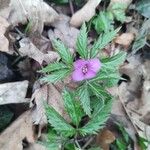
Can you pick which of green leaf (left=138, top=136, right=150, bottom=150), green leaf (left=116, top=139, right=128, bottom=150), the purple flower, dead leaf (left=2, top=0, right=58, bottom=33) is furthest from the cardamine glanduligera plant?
dead leaf (left=2, top=0, right=58, bottom=33)

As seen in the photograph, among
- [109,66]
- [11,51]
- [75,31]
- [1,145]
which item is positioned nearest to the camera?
[109,66]

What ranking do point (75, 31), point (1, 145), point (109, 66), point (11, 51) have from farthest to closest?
point (75, 31) → point (11, 51) → point (1, 145) → point (109, 66)

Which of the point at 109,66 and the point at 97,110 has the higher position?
the point at 109,66

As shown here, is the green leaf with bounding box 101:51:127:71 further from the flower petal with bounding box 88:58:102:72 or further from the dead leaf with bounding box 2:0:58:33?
the dead leaf with bounding box 2:0:58:33

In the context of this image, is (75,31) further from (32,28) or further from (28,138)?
(28,138)

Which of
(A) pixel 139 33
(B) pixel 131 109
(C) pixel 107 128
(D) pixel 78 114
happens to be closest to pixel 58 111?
(D) pixel 78 114

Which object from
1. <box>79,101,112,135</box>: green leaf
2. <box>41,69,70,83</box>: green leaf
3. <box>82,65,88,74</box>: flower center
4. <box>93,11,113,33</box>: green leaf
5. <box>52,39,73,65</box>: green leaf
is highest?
<box>93,11,113,33</box>: green leaf

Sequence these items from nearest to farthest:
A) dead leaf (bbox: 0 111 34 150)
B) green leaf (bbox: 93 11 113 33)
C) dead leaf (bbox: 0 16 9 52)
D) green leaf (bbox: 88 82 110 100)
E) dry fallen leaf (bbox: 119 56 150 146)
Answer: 1. green leaf (bbox: 88 82 110 100)
2. dead leaf (bbox: 0 111 34 150)
3. dead leaf (bbox: 0 16 9 52)
4. dry fallen leaf (bbox: 119 56 150 146)
5. green leaf (bbox: 93 11 113 33)

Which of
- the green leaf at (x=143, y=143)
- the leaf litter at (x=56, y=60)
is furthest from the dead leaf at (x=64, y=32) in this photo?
the green leaf at (x=143, y=143)
